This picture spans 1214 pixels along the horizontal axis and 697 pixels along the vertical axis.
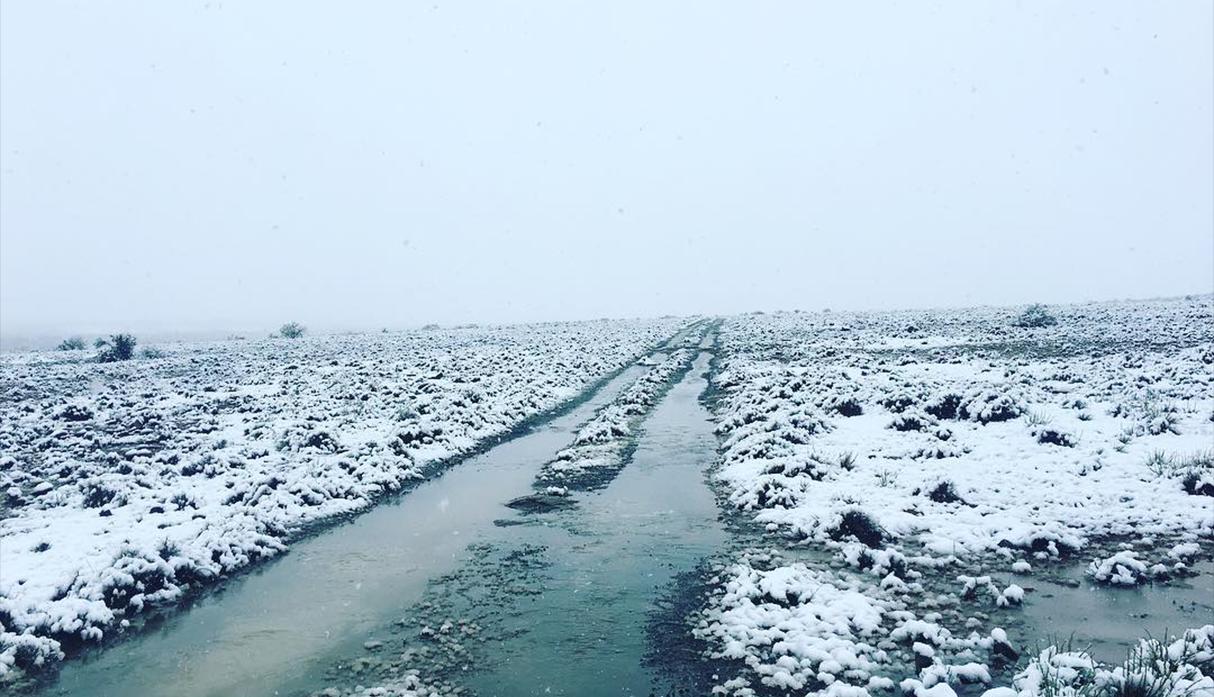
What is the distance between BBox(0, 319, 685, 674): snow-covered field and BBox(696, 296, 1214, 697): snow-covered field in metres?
7.64

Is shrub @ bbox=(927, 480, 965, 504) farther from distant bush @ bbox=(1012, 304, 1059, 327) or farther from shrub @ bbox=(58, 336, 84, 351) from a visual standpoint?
shrub @ bbox=(58, 336, 84, 351)

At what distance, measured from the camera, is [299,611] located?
8.70 meters

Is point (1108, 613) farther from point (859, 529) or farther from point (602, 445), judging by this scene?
point (602, 445)

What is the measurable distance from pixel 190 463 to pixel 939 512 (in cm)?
1586

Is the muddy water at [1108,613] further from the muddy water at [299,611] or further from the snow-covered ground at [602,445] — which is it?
the snow-covered ground at [602,445]

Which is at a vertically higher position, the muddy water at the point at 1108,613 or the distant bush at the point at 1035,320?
the distant bush at the point at 1035,320

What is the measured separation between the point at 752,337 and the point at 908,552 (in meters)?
47.0

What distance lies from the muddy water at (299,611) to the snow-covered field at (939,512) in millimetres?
4421

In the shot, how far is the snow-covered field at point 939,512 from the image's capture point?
6969 mm

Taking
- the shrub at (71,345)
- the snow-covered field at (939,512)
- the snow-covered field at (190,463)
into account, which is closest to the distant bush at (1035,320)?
the snow-covered field at (939,512)

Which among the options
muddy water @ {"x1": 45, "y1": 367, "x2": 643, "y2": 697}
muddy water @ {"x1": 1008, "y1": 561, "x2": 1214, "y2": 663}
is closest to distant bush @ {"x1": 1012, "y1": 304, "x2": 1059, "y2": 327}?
muddy water @ {"x1": 1008, "y1": 561, "x2": 1214, "y2": 663}

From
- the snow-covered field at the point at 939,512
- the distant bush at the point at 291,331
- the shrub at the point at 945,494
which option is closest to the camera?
the snow-covered field at the point at 939,512

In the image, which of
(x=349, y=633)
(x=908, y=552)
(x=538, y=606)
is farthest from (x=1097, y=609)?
(x=349, y=633)

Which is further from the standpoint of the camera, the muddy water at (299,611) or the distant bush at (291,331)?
the distant bush at (291,331)
